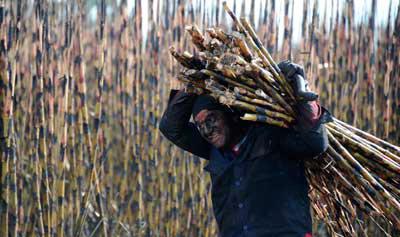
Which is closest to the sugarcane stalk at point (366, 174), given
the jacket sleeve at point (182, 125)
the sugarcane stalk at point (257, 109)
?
the sugarcane stalk at point (257, 109)

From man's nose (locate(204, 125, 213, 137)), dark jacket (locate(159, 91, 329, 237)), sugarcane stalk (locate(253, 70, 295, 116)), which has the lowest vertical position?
dark jacket (locate(159, 91, 329, 237))

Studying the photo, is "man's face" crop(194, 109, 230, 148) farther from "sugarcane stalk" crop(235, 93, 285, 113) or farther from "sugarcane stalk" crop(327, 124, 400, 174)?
"sugarcane stalk" crop(327, 124, 400, 174)

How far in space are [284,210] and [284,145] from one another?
0.19 m

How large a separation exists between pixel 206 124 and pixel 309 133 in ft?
1.16

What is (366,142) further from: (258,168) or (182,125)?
(182,125)

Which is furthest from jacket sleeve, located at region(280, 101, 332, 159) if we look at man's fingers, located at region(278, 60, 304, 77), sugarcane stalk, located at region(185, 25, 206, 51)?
sugarcane stalk, located at region(185, 25, 206, 51)

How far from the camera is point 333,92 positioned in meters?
4.00

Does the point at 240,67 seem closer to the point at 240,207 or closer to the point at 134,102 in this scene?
the point at 240,207

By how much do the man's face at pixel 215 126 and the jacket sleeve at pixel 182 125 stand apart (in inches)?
4.2

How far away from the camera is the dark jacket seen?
2.27 meters

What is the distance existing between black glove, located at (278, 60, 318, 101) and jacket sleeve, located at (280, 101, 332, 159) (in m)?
0.05

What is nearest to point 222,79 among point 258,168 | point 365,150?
point 258,168

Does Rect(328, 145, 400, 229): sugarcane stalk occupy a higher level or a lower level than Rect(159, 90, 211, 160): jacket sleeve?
lower

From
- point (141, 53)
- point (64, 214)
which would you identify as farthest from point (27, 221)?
point (141, 53)
